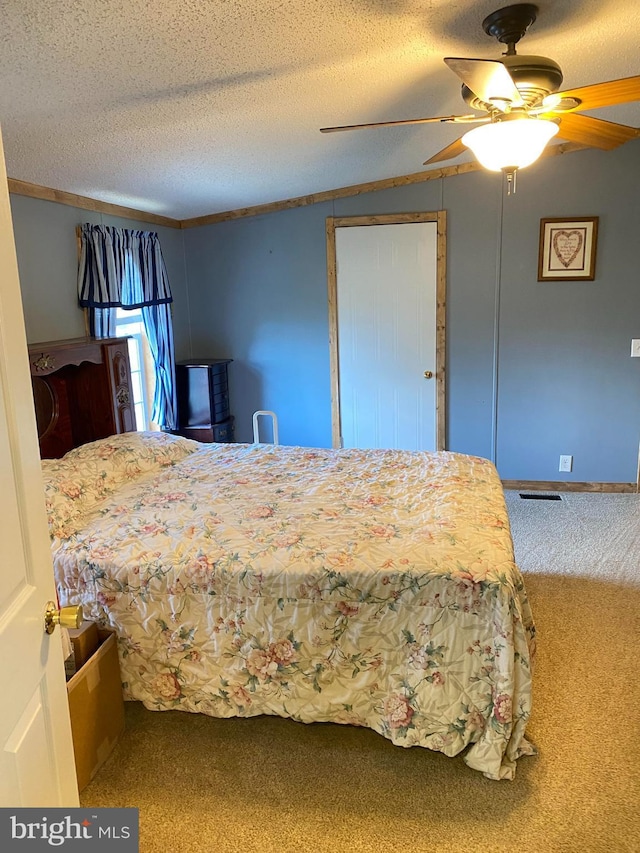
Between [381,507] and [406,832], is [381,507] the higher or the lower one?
the higher one

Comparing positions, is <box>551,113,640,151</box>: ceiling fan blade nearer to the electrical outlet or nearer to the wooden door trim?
the wooden door trim

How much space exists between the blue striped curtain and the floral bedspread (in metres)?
1.54

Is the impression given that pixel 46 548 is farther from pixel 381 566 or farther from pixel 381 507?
pixel 381 507

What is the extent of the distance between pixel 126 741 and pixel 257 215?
3.87 metres

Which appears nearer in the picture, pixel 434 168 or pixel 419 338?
pixel 434 168

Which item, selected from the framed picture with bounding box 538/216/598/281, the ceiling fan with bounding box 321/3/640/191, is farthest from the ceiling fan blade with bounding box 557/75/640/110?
the framed picture with bounding box 538/216/598/281

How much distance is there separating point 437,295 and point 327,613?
10.5 ft

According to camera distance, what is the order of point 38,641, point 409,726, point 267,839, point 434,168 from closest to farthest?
point 38,641 → point 267,839 → point 409,726 → point 434,168

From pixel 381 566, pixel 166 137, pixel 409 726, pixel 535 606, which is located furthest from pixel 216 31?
pixel 535 606

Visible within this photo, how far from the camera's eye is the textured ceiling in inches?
71.1

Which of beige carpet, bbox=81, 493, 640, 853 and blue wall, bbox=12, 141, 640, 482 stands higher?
blue wall, bbox=12, 141, 640, 482

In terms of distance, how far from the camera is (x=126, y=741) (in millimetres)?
2285

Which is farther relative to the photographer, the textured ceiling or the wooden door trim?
the wooden door trim

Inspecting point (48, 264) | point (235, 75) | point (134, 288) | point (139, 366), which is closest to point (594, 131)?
point (235, 75)
